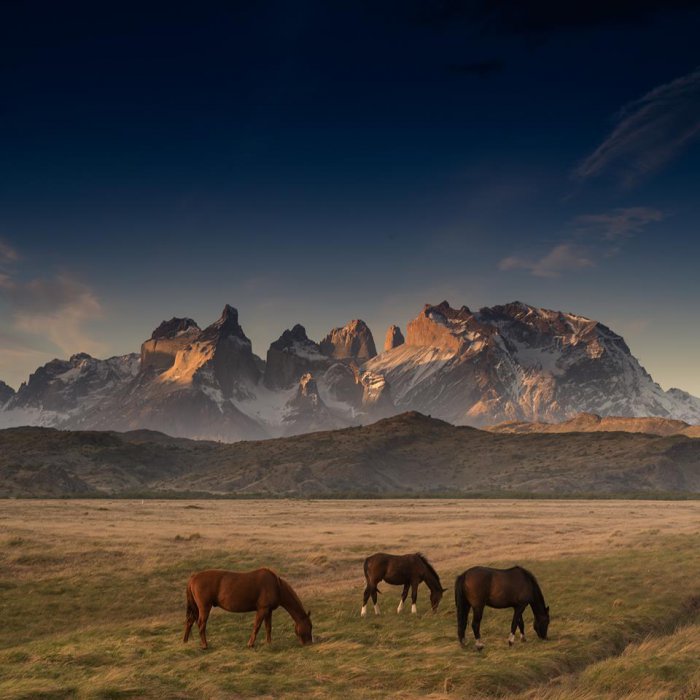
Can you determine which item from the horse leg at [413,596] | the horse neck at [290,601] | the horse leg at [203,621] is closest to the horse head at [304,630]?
the horse neck at [290,601]

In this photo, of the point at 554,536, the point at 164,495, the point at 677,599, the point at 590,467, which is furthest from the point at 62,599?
the point at 590,467

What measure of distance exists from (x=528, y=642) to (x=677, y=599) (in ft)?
37.6

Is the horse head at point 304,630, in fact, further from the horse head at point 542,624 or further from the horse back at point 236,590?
the horse head at point 542,624

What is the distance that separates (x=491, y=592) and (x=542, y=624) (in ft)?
7.03

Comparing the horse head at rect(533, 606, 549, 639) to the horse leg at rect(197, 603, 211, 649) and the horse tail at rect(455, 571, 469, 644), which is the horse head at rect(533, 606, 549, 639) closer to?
the horse tail at rect(455, 571, 469, 644)

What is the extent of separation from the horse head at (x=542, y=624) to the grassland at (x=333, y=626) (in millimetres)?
371

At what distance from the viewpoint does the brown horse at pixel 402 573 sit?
25547 mm

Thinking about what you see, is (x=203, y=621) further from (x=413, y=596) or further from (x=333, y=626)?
(x=413, y=596)

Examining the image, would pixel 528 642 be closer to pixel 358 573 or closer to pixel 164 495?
pixel 358 573

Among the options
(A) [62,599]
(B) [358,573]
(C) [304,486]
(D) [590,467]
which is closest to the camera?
(A) [62,599]

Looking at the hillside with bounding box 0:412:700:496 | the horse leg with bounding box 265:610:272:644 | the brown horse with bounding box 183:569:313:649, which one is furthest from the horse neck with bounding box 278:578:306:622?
the hillside with bounding box 0:412:700:496

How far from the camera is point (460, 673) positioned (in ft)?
57.9

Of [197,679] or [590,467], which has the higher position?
[590,467]

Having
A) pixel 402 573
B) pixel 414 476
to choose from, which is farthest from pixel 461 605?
pixel 414 476
